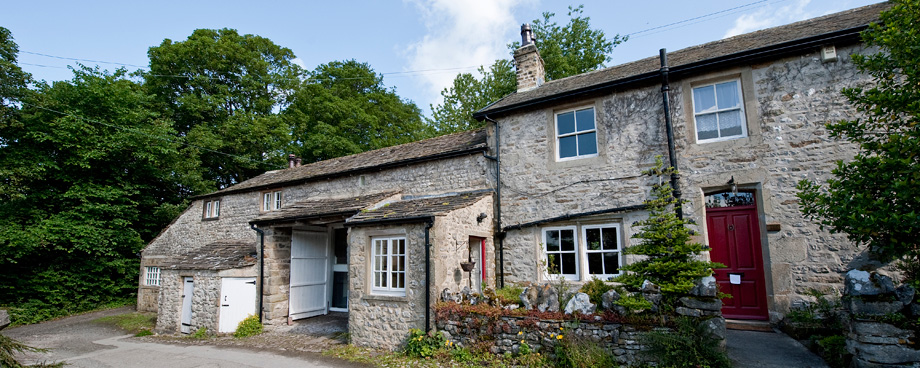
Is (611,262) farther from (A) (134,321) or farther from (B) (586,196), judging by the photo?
(A) (134,321)

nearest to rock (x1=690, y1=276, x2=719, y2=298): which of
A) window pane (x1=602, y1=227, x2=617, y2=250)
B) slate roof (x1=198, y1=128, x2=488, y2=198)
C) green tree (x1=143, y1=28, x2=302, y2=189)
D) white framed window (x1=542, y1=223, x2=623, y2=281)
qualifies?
white framed window (x1=542, y1=223, x2=623, y2=281)

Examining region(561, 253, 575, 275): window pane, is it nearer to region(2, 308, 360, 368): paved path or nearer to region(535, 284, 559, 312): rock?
region(535, 284, 559, 312): rock

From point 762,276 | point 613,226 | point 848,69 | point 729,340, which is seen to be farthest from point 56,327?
point 848,69

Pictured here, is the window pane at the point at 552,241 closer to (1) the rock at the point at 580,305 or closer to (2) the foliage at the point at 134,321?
(1) the rock at the point at 580,305

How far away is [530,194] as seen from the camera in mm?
10391

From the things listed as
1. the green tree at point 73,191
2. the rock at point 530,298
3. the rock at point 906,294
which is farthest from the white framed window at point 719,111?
the green tree at point 73,191

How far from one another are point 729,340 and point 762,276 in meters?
1.84

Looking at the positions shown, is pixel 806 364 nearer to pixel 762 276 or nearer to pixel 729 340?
pixel 729 340

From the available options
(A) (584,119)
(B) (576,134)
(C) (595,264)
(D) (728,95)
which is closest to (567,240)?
(C) (595,264)

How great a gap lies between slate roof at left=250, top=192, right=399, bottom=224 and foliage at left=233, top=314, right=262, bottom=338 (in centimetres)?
273

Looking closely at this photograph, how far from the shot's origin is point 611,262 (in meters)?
9.30

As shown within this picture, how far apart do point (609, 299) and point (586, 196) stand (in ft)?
9.96

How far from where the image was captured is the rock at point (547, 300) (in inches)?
301

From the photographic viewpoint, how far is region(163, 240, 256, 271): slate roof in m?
12.3
